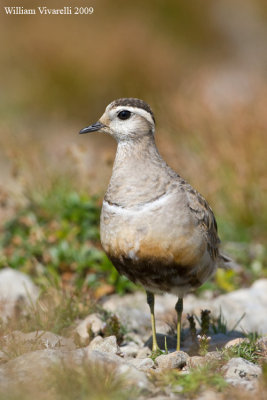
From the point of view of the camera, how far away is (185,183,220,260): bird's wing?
521 centimetres

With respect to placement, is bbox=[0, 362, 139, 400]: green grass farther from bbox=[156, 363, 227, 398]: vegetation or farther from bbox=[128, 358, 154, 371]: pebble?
bbox=[128, 358, 154, 371]: pebble

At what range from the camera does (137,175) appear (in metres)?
5.12

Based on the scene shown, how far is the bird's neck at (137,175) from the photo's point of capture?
5.01 meters

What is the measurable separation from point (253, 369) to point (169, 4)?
15.9 metres

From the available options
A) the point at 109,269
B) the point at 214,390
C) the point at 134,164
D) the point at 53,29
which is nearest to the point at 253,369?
the point at 214,390

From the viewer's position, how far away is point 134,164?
521 centimetres

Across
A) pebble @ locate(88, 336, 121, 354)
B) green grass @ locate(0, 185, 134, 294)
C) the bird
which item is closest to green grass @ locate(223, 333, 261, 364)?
the bird

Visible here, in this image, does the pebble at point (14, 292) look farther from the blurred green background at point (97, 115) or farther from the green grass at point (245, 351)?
the green grass at point (245, 351)

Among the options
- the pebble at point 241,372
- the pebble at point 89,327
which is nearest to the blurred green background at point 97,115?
the pebble at point 89,327

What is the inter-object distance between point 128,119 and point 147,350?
2024 mm

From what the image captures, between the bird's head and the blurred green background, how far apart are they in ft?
5.80

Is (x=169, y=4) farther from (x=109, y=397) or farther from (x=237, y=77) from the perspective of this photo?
(x=109, y=397)

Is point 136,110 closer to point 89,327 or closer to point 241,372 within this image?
point 89,327

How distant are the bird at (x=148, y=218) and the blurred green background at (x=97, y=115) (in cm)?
184
